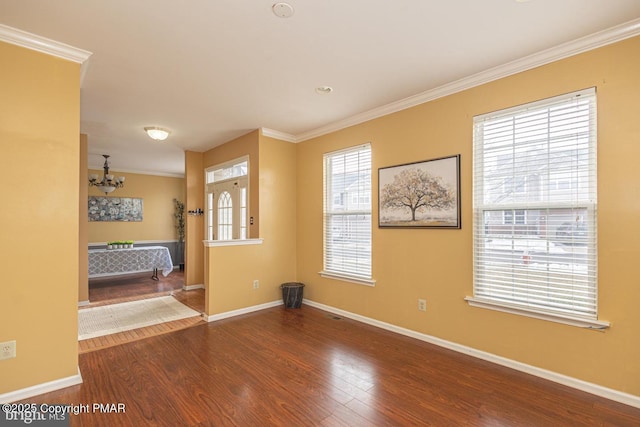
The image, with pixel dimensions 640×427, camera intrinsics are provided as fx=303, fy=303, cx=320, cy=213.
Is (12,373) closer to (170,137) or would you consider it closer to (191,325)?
(191,325)

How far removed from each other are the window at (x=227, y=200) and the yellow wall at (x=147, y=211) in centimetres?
329

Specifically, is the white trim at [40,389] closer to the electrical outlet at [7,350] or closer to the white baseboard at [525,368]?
the electrical outlet at [7,350]

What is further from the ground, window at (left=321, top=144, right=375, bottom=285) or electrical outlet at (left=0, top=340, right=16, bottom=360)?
window at (left=321, top=144, right=375, bottom=285)

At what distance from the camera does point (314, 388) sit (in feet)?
7.80

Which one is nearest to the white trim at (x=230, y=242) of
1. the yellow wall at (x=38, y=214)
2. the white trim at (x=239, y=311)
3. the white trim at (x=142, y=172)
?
the white trim at (x=239, y=311)

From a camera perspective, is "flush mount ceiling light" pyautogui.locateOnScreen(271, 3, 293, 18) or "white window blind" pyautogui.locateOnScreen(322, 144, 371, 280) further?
"white window blind" pyautogui.locateOnScreen(322, 144, 371, 280)

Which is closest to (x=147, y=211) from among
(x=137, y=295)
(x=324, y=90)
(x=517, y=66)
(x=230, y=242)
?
(x=137, y=295)

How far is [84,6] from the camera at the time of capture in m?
1.97

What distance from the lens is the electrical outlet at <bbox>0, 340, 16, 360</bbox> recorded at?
7.16ft

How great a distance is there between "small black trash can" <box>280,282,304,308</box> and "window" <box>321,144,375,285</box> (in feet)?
1.51

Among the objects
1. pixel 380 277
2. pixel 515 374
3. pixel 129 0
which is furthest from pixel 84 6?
pixel 515 374

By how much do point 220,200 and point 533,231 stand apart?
4.76m

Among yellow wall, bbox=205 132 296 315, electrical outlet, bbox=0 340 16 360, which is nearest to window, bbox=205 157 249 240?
yellow wall, bbox=205 132 296 315

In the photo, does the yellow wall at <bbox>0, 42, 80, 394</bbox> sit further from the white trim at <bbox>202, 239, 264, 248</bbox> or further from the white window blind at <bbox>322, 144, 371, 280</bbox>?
the white window blind at <bbox>322, 144, 371, 280</bbox>
